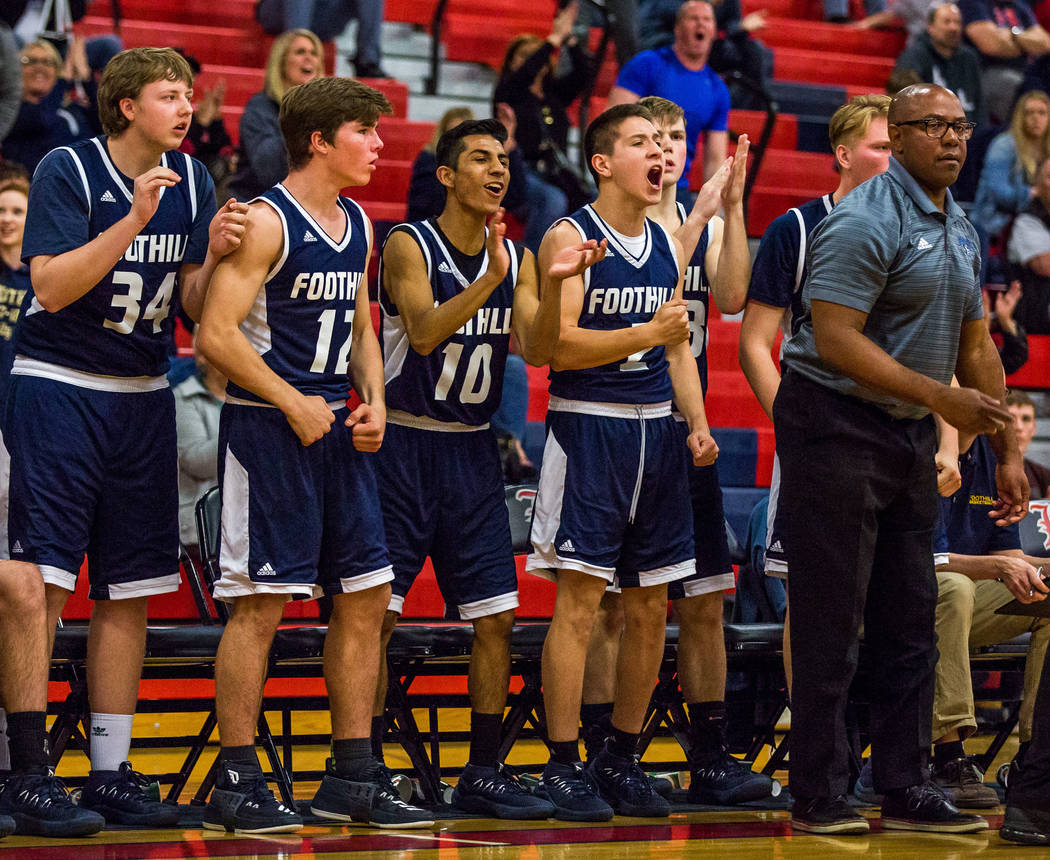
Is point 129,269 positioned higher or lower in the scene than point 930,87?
lower

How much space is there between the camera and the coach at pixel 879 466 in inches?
164

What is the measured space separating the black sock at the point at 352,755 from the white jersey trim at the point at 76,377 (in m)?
1.14

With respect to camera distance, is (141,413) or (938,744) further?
(938,744)

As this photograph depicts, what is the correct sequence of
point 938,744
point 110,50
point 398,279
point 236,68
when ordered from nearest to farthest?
point 398,279 → point 938,744 → point 110,50 → point 236,68

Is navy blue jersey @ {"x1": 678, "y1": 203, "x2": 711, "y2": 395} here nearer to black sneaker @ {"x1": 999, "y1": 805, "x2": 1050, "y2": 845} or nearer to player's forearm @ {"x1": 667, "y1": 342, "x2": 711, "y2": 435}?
player's forearm @ {"x1": 667, "y1": 342, "x2": 711, "y2": 435}

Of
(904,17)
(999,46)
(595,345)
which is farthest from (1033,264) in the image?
(595,345)

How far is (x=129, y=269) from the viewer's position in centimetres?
445

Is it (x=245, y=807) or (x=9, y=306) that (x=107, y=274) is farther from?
(x=9, y=306)

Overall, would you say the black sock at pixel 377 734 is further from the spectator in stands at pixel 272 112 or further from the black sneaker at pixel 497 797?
the spectator in stands at pixel 272 112

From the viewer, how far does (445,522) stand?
4.82m

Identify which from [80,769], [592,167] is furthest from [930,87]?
[80,769]

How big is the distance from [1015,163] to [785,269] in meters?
5.93

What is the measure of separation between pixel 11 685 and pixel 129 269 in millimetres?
1168

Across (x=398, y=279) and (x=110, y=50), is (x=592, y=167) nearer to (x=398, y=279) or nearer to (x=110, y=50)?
(x=398, y=279)
